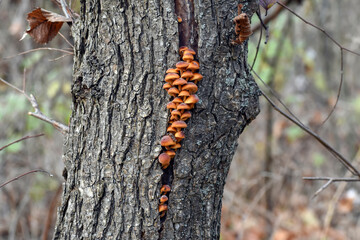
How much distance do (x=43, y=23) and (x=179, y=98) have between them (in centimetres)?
76

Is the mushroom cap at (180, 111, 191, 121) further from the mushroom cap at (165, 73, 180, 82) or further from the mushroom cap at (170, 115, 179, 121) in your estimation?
the mushroom cap at (165, 73, 180, 82)

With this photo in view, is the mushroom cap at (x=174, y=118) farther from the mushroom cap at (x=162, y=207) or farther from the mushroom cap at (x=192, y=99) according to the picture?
the mushroom cap at (x=162, y=207)

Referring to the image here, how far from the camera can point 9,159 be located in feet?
14.0

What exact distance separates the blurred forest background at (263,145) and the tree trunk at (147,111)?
2.12 meters

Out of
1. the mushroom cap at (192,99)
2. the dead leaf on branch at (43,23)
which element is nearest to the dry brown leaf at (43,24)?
the dead leaf on branch at (43,23)

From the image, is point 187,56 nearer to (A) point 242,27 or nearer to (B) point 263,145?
(A) point 242,27

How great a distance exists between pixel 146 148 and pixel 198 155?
19 cm

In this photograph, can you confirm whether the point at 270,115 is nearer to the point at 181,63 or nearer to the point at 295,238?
the point at 295,238

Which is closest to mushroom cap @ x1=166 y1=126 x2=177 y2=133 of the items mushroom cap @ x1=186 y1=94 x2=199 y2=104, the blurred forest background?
mushroom cap @ x1=186 y1=94 x2=199 y2=104

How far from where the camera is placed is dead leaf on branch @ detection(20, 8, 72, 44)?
1523 mm

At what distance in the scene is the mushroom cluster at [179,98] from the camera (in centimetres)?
124

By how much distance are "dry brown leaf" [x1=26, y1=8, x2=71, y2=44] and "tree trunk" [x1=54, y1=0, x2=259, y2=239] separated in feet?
0.93

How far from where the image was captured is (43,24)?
158 cm

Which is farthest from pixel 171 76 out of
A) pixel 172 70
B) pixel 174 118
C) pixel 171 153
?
pixel 171 153
